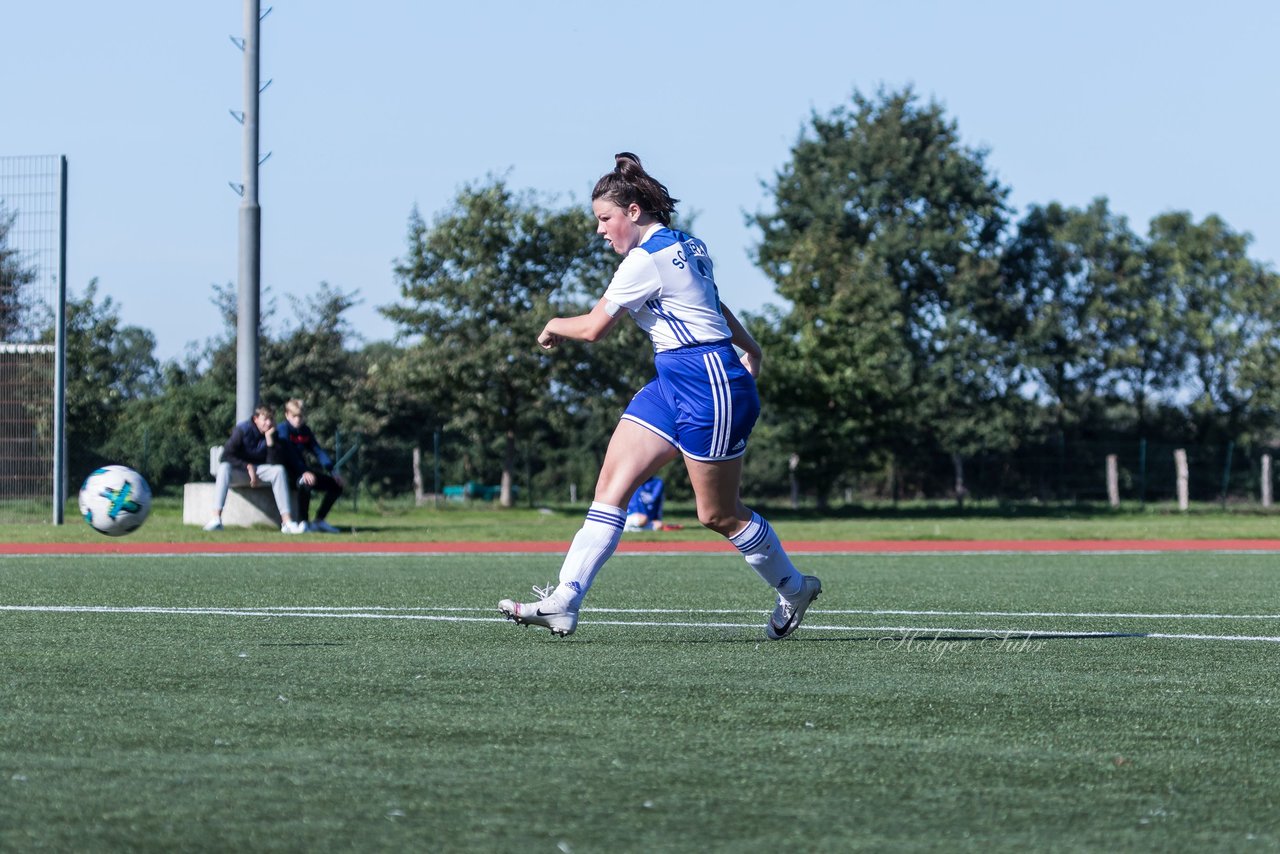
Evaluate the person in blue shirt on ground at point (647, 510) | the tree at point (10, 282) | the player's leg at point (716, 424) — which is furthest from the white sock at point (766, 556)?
the tree at point (10, 282)

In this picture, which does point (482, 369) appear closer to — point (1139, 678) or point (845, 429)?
point (845, 429)

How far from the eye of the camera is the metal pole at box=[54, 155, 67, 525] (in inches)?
822

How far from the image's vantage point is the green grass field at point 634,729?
302 cm

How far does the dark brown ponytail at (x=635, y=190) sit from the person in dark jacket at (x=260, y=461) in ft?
42.6

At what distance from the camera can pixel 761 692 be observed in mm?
4828

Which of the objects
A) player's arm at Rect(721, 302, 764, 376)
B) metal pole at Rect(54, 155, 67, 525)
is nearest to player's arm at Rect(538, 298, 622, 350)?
player's arm at Rect(721, 302, 764, 376)

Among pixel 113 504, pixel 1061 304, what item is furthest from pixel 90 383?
pixel 1061 304

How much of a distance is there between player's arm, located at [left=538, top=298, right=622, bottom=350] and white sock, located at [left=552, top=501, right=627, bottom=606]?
0.69m

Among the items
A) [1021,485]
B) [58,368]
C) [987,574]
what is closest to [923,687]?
[987,574]

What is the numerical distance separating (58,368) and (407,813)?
1925 cm

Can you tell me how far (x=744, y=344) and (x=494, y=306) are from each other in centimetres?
3102

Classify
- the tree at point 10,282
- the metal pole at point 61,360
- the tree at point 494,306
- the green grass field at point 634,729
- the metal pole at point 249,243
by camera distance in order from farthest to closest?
the tree at point 494,306, the tree at point 10,282, the metal pole at point 61,360, the metal pole at point 249,243, the green grass field at point 634,729

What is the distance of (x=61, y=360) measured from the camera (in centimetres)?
2091

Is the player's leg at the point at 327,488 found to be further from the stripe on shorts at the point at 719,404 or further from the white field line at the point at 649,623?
the stripe on shorts at the point at 719,404
